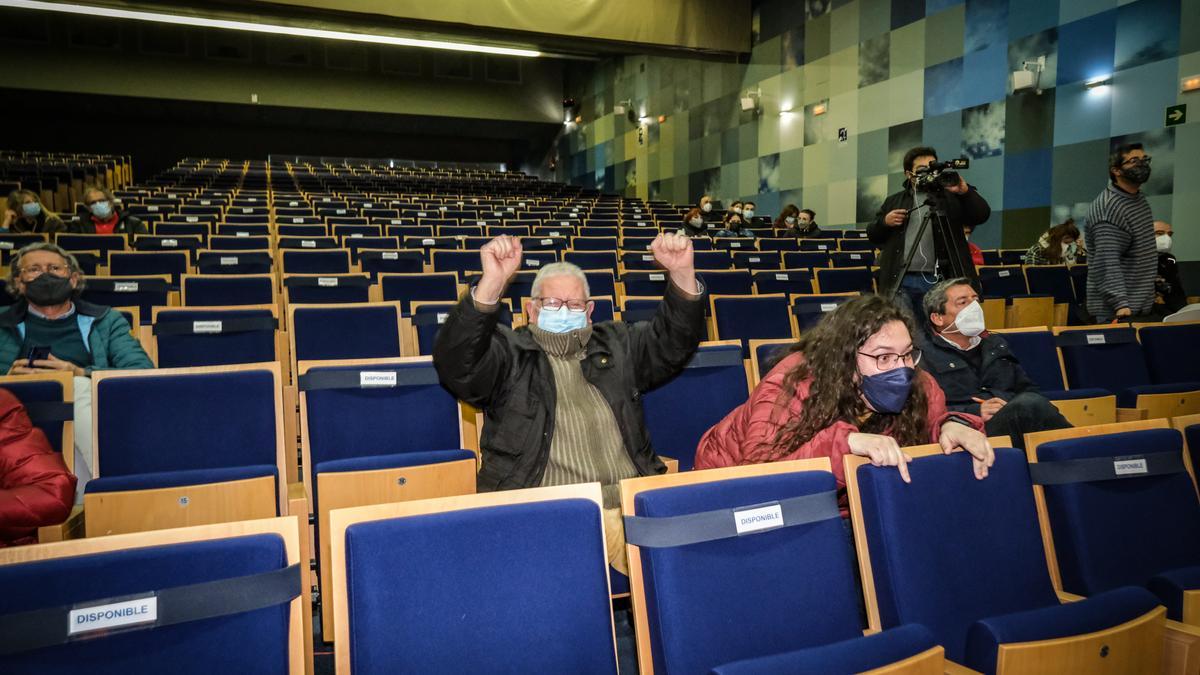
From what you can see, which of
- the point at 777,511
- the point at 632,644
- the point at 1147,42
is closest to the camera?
the point at 777,511

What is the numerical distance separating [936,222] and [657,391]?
1.68m

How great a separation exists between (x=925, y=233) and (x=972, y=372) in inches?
39.9

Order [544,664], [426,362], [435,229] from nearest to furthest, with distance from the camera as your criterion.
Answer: [544,664] < [426,362] < [435,229]

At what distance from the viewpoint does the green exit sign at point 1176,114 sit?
5109 mm

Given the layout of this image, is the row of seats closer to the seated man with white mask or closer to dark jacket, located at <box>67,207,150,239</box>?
the seated man with white mask

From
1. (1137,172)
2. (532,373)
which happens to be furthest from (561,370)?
(1137,172)

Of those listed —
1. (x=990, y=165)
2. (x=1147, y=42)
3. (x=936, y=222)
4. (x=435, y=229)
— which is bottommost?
(x=936, y=222)

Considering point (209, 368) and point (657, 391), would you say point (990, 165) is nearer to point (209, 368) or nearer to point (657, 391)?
point (657, 391)

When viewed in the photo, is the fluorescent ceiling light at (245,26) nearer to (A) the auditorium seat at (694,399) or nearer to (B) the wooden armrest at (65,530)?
(B) the wooden armrest at (65,530)

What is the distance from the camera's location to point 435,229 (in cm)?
590

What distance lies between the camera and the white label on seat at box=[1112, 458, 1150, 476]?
1.36 meters

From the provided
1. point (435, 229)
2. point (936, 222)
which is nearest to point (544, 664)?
point (936, 222)

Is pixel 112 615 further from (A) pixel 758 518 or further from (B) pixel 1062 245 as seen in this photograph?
(B) pixel 1062 245

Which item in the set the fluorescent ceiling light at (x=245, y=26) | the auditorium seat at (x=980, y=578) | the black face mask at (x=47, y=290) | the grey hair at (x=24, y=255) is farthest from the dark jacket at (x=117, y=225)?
the fluorescent ceiling light at (x=245, y=26)
